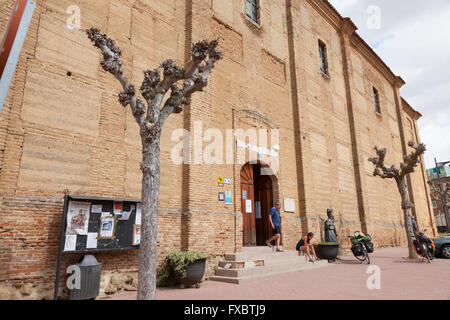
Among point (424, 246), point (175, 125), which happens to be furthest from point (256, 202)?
point (424, 246)

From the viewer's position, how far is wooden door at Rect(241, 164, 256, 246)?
11133mm

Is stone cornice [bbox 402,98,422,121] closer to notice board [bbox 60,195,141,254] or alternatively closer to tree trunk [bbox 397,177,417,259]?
tree trunk [bbox 397,177,417,259]

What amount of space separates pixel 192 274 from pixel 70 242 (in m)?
2.78

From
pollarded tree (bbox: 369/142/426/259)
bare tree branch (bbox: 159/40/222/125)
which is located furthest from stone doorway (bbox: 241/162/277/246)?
bare tree branch (bbox: 159/40/222/125)

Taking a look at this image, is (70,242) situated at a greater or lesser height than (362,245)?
greater

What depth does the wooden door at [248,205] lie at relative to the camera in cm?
1113

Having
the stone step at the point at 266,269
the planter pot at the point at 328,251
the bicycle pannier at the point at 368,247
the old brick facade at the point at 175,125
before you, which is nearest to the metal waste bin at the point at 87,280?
the old brick facade at the point at 175,125

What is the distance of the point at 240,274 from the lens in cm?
800

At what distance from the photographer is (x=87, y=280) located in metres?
5.91

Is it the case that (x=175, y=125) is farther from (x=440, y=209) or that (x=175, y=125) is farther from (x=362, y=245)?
(x=440, y=209)

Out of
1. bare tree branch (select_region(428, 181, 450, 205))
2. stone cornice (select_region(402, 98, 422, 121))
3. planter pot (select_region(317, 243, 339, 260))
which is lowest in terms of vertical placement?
planter pot (select_region(317, 243, 339, 260))

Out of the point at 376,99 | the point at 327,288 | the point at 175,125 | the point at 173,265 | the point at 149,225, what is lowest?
the point at 327,288

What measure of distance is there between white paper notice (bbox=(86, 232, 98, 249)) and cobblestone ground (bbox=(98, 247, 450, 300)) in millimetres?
1190

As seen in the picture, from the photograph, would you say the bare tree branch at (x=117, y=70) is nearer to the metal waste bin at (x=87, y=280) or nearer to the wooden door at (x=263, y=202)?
the metal waste bin at (x=87, y=280)
